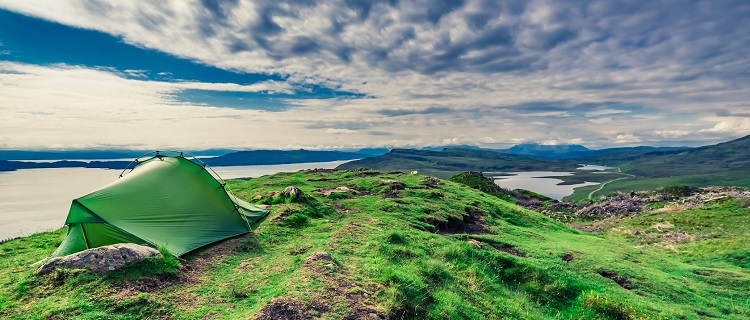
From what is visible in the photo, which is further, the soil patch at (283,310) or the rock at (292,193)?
the rock at (292,193)

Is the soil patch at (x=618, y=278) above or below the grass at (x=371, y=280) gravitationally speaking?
below

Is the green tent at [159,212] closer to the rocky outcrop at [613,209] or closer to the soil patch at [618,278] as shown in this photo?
the soil patch at [618,278]

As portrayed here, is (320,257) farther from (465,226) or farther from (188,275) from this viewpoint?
(465,226)

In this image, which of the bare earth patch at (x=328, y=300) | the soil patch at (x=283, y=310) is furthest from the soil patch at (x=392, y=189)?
the soil patch at (x=283, y=310)

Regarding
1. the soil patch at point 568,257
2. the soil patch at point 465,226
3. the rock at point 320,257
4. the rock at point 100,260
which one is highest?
the rock at point 100,260

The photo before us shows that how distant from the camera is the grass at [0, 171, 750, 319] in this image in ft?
31.5

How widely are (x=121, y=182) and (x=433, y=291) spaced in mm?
15051

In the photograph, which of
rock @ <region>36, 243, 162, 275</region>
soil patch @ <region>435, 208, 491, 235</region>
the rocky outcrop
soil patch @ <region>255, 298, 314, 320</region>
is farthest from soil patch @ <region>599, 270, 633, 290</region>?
the rocky outcrop

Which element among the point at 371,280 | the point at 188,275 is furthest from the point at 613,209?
the point at 188,275

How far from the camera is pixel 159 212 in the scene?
15.5 metres

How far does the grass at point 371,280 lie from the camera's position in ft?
31.5

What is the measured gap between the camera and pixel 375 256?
1438cm

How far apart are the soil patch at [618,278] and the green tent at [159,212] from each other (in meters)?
20.2

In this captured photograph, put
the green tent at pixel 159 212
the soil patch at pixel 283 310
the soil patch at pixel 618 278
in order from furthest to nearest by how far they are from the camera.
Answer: the soil patch at pixel 618 278 < the green tent at pixel 159 212 < the soil patch at pixel 283 310
